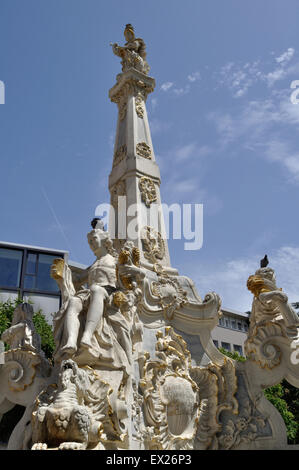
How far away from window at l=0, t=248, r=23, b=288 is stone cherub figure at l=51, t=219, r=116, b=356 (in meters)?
17.9

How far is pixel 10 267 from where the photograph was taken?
26.6m

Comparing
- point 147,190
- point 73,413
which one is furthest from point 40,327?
point 73,413

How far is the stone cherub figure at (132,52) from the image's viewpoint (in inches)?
503

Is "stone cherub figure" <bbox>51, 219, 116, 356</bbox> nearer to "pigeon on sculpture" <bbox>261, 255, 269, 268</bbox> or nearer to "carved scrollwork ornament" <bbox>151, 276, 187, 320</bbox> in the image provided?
"carved scrollwork ornament" <bbox>151, 276, 187, 320</bbox>

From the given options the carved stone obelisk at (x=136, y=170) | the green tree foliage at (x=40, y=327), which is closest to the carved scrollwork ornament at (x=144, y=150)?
the carved stone obelisk at (x=136, y=170)

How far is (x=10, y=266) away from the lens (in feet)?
87.5

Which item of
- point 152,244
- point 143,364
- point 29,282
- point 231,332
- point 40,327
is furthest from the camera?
point 231,332

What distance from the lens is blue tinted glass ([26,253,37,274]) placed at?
2719cm

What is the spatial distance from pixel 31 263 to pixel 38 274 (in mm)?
813

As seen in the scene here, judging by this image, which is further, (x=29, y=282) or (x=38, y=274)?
(x=38, y=274)

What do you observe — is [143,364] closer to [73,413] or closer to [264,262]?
[73,413]
